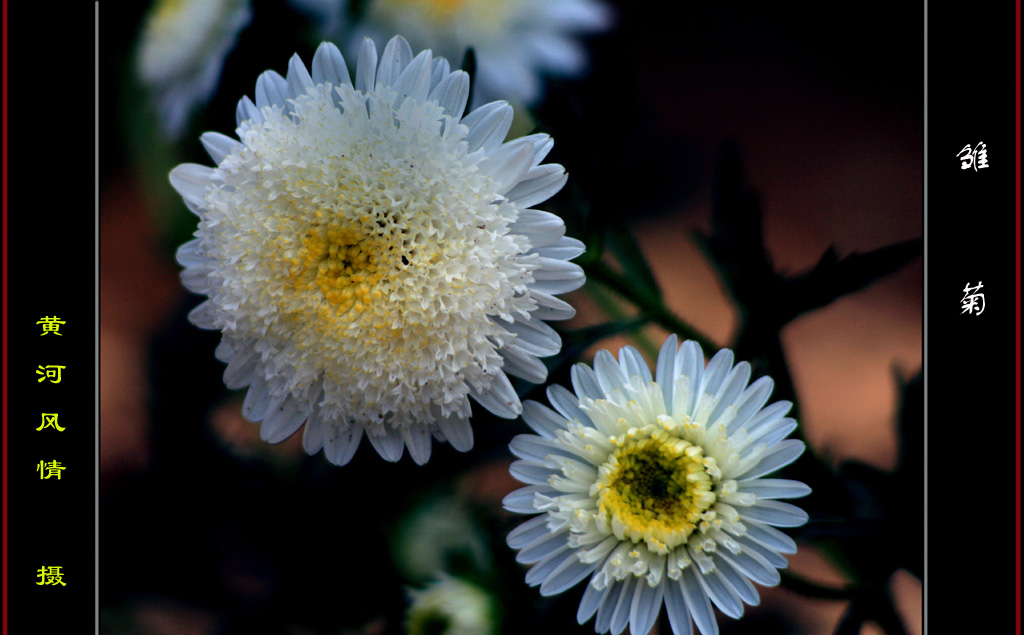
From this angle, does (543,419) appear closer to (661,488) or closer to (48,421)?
(661,488)

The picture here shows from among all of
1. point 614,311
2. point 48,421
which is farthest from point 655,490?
point 48,421

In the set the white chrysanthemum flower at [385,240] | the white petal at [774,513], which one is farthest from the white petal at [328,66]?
the white petal at [774,513]

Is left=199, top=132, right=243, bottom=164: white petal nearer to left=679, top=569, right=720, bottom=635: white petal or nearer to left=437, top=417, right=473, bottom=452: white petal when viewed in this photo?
left=437, top=417, right=473, bottom=452: white petal

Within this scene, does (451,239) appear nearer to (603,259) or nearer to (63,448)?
(603,259)

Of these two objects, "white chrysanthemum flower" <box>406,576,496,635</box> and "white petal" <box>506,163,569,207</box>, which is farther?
"white chrysanthemum flower" <box>406,576,496,635</box>

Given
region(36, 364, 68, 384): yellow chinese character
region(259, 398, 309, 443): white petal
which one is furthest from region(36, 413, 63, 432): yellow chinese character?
region(259, 398, 309, 443): white petal
